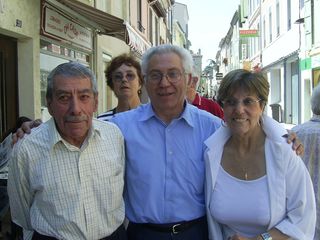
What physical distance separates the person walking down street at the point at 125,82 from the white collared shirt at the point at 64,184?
167 centimetres

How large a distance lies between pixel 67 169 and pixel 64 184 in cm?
8

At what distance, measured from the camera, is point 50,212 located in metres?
2.35

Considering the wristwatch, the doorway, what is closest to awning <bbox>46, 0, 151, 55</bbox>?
the doorway

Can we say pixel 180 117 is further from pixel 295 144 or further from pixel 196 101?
pixel 196 101

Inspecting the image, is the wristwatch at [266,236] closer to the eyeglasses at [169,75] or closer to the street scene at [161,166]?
the street scene at [161,166]

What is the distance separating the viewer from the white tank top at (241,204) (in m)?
2.52

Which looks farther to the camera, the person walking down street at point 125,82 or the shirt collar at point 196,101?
the shirt collar at point 196,101

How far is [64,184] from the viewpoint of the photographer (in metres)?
2.34

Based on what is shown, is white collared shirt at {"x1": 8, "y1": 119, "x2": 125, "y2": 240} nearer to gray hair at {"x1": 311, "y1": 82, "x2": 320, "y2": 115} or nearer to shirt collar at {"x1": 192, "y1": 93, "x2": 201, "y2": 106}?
gray hair at {"x1": 311, "y1": 82, "x2": 320, "y2": 115}

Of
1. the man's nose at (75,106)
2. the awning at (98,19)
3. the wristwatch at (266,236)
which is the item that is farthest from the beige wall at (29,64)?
the wristwatch at (266,236)

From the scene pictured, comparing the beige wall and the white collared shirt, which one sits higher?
the beige wall

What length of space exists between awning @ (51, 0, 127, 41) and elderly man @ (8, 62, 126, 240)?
5350 millimetres

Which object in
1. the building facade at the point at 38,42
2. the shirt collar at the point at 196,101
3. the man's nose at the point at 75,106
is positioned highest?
the building facade at the point at 38,42

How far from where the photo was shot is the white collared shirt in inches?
91.8
